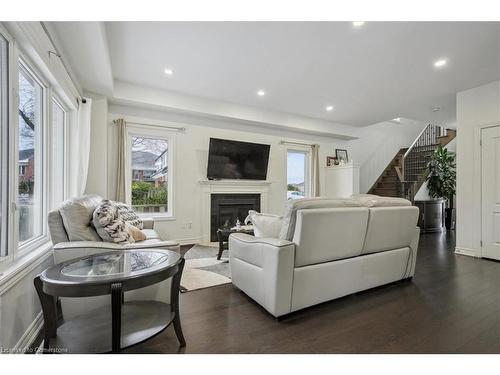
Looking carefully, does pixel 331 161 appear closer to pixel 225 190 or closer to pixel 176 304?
pixel 225 190

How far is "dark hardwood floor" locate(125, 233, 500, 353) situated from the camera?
159 centimetres

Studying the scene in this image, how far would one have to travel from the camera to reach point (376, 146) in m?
7.45

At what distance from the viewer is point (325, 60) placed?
3.23m

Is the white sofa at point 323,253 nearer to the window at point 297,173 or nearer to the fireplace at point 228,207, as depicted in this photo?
the fireplace at point 228,207

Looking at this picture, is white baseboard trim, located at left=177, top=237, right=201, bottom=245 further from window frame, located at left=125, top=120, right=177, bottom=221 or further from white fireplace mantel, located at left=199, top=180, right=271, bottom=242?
window frame, located at left=125, top=120, right=177, bottom=221

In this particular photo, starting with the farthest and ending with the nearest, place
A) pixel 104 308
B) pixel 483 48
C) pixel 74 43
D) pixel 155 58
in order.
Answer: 1. pixel 155 58
2. pixel 483 48
3. pixel 74 43
4. pixel 104 308

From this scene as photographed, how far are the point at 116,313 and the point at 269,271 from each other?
3.50 feet

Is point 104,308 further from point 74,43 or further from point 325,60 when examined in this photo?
point 325,60

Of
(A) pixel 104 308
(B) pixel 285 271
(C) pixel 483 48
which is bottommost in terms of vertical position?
(A) pixel 104 308

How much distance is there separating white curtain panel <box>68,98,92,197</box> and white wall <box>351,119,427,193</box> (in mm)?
6381

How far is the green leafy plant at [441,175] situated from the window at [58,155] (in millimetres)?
7676

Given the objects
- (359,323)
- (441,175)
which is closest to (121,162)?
(359,323)
